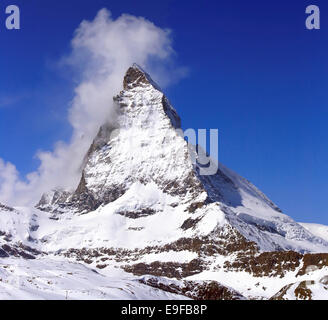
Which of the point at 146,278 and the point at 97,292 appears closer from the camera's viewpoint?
the point at 97,292

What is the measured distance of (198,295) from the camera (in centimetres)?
17375

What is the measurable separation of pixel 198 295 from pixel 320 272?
3990 cm
